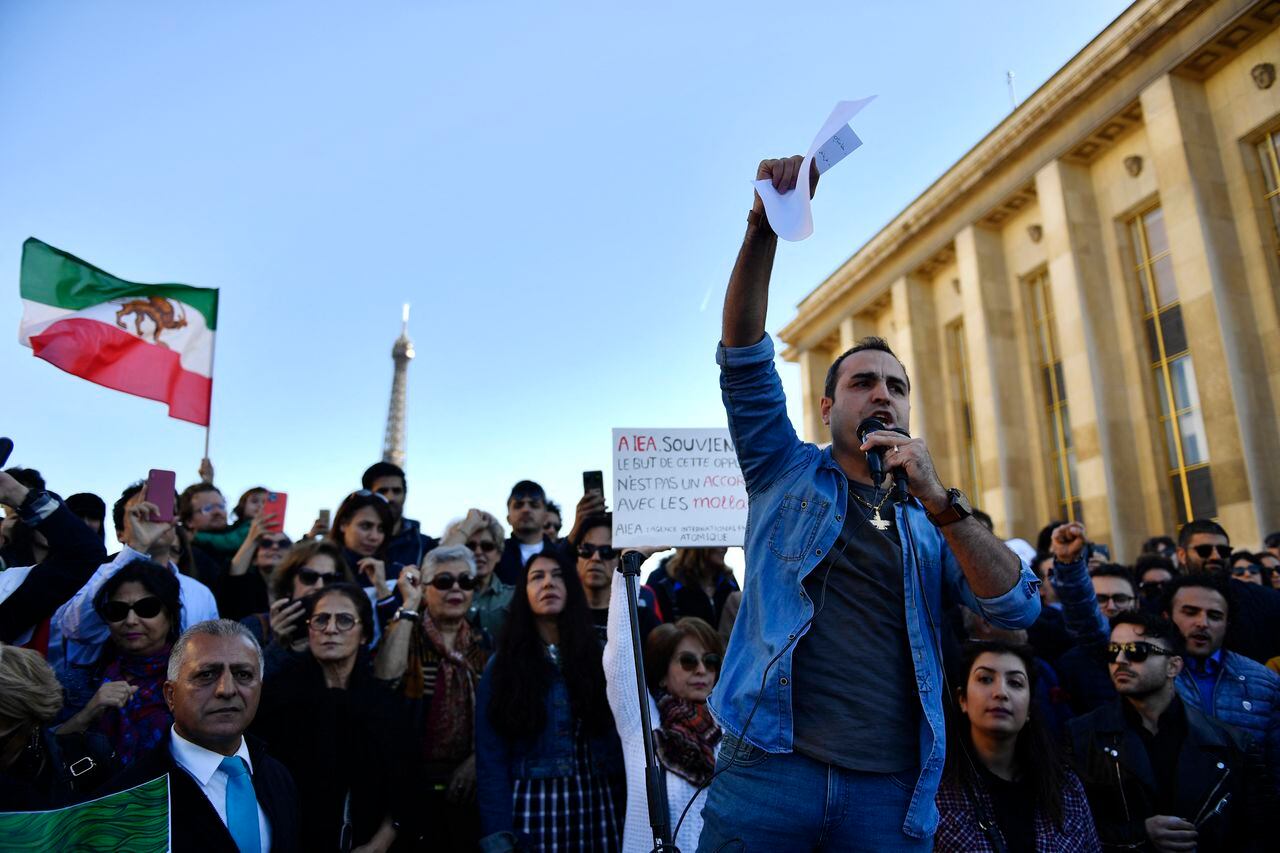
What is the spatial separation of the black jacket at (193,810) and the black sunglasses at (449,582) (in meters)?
1.74

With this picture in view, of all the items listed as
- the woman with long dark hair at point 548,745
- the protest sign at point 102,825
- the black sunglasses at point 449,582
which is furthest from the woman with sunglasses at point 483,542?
the protest sign at point 102,825

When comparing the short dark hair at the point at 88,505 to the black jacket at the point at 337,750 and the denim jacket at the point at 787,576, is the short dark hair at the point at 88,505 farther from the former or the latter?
the denim jacket at the point at 787,576

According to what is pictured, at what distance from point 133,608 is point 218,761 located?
1408mm

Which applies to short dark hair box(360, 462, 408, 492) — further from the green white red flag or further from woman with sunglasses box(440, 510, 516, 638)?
the green white red flag

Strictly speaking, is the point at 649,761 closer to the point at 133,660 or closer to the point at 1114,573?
the point at 133,660

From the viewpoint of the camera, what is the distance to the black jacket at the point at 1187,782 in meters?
4.43

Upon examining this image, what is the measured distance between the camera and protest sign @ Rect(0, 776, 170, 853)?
7.50ft

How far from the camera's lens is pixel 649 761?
264 centimetres

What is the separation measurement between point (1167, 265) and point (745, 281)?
71.6 ft

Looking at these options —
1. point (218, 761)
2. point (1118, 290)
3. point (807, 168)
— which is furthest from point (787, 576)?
point (1118, 290)

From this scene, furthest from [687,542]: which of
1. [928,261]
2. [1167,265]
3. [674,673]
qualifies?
[928,261]

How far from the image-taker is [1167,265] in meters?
20.4

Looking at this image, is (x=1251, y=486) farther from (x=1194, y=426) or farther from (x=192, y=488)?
(x=192, y=488)

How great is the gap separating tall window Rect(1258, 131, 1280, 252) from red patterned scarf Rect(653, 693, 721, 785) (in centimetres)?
1888
